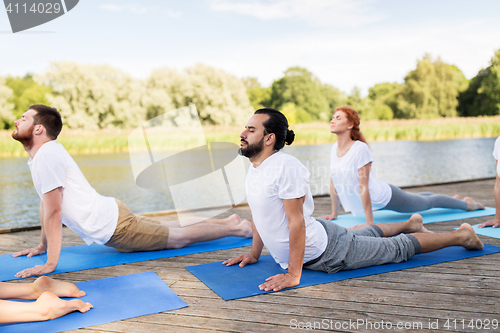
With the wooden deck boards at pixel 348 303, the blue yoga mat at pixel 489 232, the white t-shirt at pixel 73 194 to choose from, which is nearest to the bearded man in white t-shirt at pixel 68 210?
the white t-shirt at pixel 73 194

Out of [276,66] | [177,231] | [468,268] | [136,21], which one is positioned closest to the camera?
[468,268]

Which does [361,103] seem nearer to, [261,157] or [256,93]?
[256,93]

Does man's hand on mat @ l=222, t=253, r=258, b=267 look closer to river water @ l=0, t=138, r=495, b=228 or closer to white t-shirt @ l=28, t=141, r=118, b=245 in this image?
white t-shirt @ l=28, t=141, r=118, b=245

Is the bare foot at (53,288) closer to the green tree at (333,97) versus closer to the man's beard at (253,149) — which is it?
the man's beard at (253,149)

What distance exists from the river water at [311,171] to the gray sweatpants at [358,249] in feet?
19.1

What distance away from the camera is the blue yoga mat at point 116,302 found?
1649 millimetres

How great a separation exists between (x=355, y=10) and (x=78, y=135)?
25.4 m

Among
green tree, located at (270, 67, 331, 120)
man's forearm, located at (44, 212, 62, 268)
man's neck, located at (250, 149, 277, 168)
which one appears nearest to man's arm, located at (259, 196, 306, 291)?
man's neck, located at (250, 149, 277, 168)

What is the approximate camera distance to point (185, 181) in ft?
43.8

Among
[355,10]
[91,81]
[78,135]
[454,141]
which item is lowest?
[454,141]

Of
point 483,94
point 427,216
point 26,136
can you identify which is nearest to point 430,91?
point 483,94

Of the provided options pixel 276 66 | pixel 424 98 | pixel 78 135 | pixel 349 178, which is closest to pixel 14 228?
pixel 349 178

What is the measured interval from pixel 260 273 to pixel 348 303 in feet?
1.83

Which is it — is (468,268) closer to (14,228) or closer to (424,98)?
(14,228)
